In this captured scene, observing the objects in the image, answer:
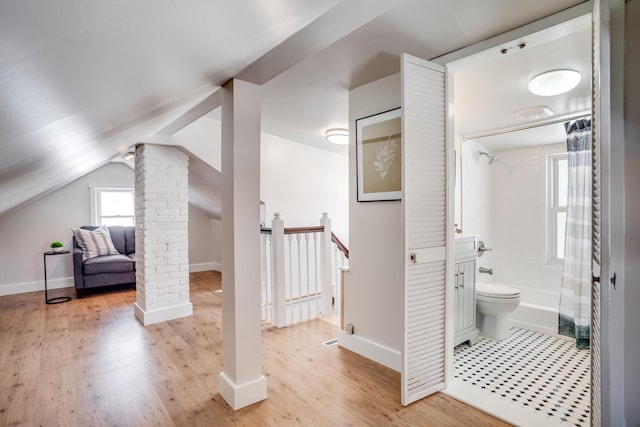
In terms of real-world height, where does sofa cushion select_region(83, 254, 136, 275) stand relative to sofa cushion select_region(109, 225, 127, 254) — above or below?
below

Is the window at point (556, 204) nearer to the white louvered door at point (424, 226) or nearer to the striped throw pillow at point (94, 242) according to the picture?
the white louvered door at point (424, 226)

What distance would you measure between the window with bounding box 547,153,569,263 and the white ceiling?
106 inches

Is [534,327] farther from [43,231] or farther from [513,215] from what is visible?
[43,231]

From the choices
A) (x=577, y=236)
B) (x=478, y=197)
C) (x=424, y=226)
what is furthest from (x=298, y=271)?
(x=577, y=236)

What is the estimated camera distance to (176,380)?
233 cm

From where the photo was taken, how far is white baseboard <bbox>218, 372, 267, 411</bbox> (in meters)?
1.96

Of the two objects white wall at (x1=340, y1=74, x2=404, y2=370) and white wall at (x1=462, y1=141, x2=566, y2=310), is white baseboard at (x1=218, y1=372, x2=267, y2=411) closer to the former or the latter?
white wall at (x1=340, y1=74, x2=404, y2=370)

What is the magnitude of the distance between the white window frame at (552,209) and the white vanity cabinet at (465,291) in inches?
63.6

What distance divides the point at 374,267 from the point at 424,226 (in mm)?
668

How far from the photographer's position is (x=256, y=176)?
6.74ft

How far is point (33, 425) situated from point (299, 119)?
3.03 meters

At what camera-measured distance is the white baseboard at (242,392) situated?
196 cm

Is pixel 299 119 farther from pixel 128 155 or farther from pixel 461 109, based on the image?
pixel 128 155

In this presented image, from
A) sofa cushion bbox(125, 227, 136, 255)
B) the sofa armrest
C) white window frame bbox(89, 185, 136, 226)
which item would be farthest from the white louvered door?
sofa cushion bbox(125, 227, 136, 255)
